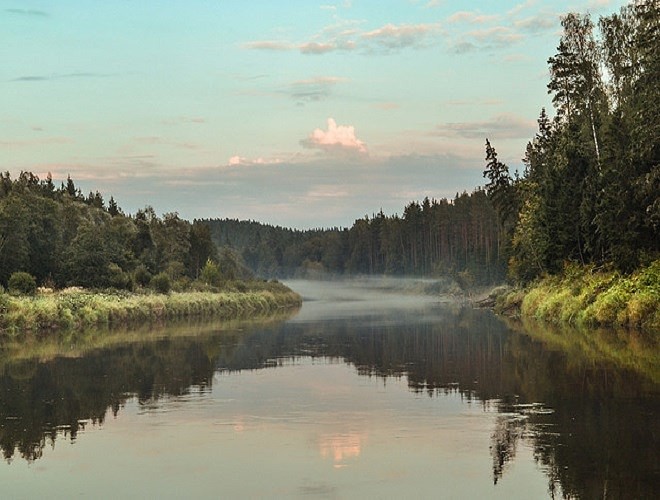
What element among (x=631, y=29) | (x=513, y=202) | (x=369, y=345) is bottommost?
(x=369, y=345)

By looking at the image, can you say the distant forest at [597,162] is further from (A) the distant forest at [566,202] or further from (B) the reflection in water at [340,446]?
(B) the reflection in water at [340,446]

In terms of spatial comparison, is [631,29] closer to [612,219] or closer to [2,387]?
[612,219]

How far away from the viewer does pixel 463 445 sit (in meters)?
12.7

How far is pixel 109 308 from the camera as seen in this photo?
174 feet

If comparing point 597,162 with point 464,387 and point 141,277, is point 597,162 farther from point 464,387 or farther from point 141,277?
point 141,277

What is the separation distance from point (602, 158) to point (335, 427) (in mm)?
35516

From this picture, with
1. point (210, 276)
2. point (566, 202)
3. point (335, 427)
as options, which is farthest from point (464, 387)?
point (210, 276)

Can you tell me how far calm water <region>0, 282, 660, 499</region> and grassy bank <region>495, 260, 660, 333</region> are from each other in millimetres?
8646

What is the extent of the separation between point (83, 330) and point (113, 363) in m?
18.7

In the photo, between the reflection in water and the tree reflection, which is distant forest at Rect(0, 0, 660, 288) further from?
the reflection in water

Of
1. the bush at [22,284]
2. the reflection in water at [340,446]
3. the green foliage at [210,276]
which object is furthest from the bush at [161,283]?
the reflection in water at [340,446]

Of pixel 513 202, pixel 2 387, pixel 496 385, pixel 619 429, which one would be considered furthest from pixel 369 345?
pixel 513 202

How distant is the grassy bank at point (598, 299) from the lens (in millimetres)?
35562

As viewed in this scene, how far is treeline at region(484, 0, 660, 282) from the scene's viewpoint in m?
38.1
